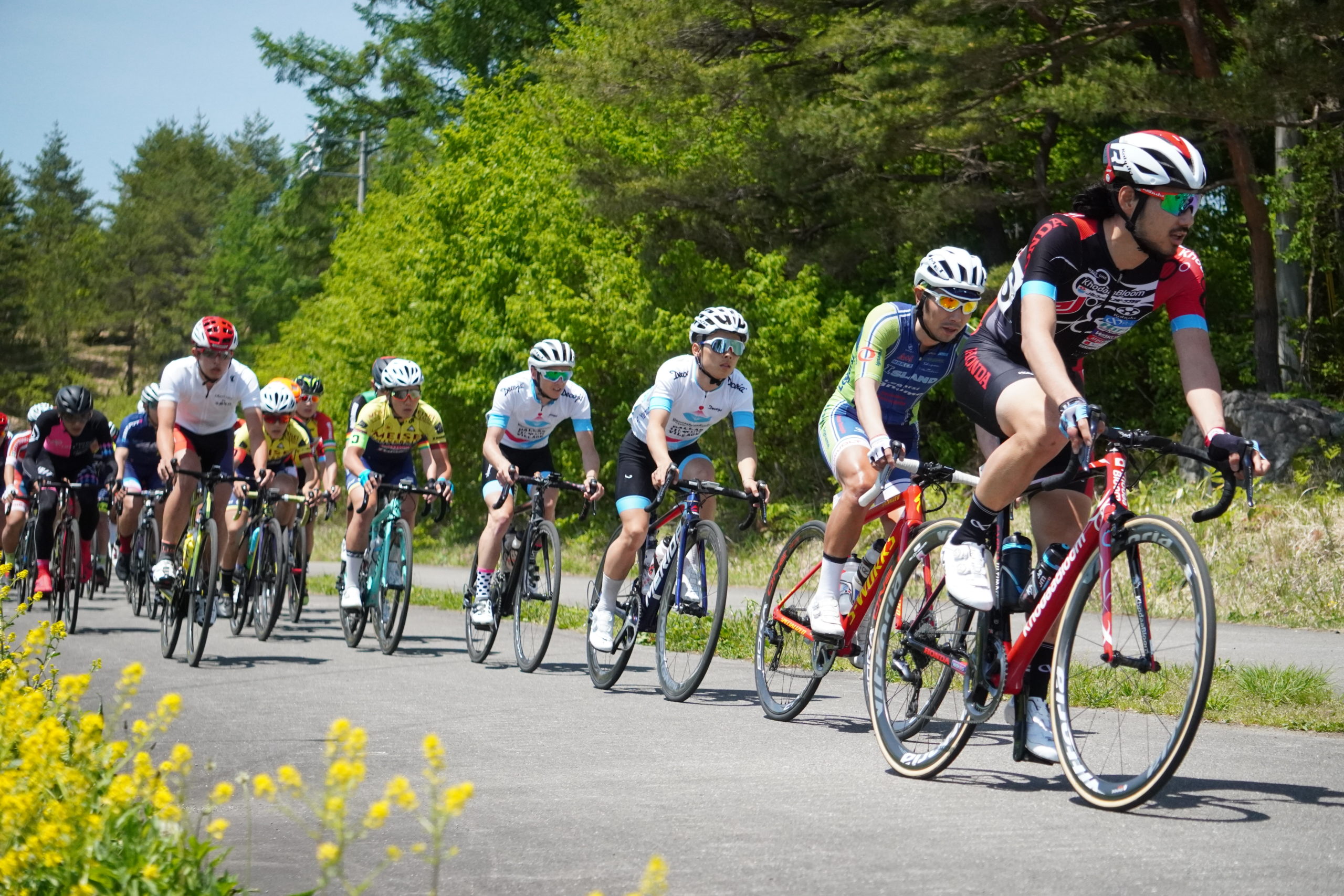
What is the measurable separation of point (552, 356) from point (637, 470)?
149cm

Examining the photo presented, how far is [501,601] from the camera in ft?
35.6

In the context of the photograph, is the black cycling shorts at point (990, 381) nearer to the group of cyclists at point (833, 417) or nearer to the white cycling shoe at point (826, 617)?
the group of cyclists at point (833, 417)

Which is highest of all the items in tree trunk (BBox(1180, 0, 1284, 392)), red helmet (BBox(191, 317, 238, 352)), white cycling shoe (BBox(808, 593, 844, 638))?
tree trunk (BBox(1180, 0, 1284, 392))

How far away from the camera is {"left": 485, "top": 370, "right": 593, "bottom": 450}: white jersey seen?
11.1 meters

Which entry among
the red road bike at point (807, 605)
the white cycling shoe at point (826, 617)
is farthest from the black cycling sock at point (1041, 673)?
the white cycling shoe at point (826, 617)

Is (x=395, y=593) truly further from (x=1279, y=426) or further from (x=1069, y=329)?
(x=1279, y=426)

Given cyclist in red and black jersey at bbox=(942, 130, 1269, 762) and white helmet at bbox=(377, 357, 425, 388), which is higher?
white helmet at bbox=(377, 357, 425, 388)

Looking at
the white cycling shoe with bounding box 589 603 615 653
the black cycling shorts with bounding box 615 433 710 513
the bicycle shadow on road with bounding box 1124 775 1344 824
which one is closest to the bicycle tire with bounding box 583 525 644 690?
the white cycling shoe with bounding box 589 603 615 653

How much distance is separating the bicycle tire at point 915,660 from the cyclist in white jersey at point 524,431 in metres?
4.35

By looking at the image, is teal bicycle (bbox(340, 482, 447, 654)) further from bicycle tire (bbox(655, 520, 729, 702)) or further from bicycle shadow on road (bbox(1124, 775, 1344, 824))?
bicycle shadow on road (bbox(1124, 775, 1344, 824))

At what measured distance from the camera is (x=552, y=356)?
1077cm

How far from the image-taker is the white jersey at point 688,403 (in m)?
9.26

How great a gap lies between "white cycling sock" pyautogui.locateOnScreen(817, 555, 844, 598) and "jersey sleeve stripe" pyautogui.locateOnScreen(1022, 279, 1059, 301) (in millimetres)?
2404

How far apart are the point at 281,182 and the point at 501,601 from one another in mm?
76996
